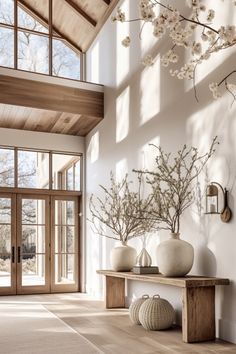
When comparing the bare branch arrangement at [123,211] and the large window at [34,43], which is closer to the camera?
the bare branch arrangement at [123,211]

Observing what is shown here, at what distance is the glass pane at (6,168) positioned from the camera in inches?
329

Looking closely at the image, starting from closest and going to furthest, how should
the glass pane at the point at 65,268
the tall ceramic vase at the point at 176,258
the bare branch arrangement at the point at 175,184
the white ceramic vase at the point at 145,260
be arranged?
the tall ceramic vase at the point at 176,258 → the bare branch arrangement at the point at 175,184 → the white ceramic vase at the point at 145,260 → the glass pane at the point at 65,268

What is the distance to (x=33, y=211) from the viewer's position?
8.56m

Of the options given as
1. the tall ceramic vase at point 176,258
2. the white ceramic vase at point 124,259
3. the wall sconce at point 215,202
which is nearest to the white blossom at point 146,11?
the wall sconce at point 215,202

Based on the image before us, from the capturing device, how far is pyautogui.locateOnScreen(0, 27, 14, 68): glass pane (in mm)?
8320

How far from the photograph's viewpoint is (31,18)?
347 inches

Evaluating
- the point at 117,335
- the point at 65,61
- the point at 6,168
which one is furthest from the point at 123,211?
the point at 65,61

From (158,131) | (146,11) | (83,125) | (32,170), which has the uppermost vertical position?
(83,125)

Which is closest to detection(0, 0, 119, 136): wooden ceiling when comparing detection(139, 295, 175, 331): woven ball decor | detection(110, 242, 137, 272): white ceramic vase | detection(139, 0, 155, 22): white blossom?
detection(110, 242, 137, 272): white ceramic vase

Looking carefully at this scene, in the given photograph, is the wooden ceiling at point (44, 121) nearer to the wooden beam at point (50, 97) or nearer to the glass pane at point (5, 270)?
the wooden beam at point (50, 97)

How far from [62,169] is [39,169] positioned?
50 centimetres

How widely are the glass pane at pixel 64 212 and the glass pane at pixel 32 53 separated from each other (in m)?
2.63

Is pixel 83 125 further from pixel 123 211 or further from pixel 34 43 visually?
pixel 123 211

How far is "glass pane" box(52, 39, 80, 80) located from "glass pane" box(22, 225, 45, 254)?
10.2 ft
